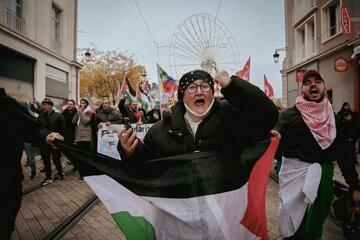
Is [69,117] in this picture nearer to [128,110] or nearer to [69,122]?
[69,122]

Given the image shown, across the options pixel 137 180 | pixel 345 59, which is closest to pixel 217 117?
pixel 137 180

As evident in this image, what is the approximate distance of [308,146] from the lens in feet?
8.88

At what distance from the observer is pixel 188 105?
1969mm

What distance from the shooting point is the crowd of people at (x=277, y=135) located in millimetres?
1683

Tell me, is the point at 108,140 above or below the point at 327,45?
below

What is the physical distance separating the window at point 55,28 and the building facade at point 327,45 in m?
14.6

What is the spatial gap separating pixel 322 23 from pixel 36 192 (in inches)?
705

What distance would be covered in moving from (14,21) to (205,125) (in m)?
13.0

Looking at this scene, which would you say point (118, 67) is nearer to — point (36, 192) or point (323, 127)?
point (36, 192)

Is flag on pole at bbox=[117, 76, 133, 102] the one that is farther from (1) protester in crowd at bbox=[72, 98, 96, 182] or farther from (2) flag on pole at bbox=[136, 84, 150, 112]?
(1) protester in crowd at bbox=[72, 98, 96, 182]

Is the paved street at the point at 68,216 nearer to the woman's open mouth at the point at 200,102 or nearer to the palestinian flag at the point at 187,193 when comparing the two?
the palestinian flag at the point at 187,193

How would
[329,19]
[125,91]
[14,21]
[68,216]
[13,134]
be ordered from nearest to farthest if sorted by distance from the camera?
1. [13,134]
2. [68,216]
3. [125,91]
4. [14,21]
5. [329,19]

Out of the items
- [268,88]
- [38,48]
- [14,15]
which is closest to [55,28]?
[38,48]

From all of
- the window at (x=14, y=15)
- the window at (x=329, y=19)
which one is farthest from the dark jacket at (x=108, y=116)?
the window at (x=329, y=19)
